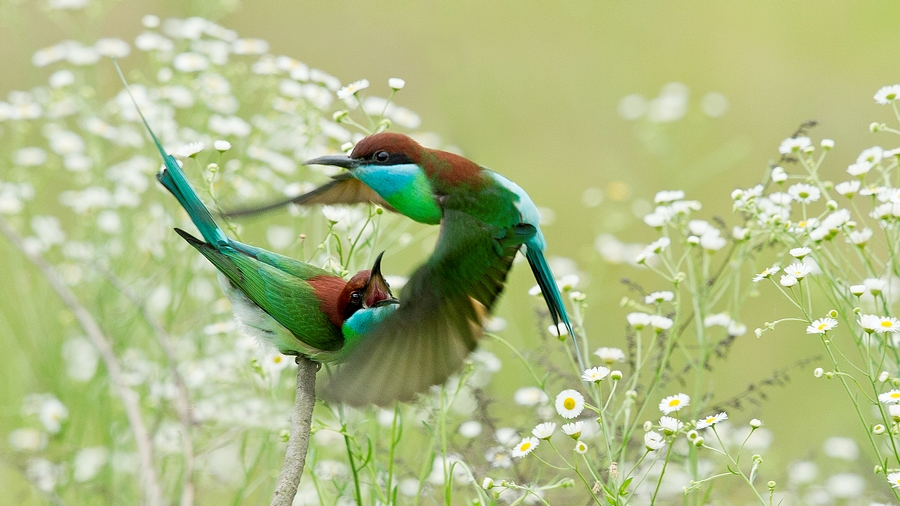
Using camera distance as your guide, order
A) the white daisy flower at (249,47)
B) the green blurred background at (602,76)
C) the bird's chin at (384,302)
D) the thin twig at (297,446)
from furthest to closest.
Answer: the green blurred background at (602,76) < the white daisy flower at (249,47) < the bird's chin at (384,302) < the thin twig at (297,446)

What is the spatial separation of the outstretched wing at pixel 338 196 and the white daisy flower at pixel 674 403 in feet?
2.02

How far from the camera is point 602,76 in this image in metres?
5.89

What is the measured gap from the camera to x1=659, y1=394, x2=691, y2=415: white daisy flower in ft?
4.98

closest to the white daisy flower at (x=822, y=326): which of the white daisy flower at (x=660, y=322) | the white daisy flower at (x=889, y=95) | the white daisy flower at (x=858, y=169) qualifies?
the white daisy flower at (x=660, y=322)

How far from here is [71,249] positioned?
Answer: 3.06m

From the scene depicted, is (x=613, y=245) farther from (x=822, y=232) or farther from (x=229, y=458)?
(x=822, y=232)

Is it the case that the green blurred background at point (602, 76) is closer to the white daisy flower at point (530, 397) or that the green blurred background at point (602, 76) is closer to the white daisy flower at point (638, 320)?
the white daisy flower at point (530, 397)

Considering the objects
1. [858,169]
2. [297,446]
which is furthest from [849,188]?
[297,446]

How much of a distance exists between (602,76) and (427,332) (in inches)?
176

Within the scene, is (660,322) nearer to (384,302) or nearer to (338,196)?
(384,302)

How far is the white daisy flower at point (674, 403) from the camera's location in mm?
1519

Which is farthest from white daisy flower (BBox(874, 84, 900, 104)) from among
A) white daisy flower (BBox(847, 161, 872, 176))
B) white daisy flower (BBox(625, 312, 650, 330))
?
white daisy flower (BBox(625, 312, 650, 330))

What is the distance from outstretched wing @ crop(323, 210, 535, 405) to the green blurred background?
249 cm

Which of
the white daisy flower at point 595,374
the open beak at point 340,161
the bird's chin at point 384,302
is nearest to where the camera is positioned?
the white daisy flower at point 595,374
